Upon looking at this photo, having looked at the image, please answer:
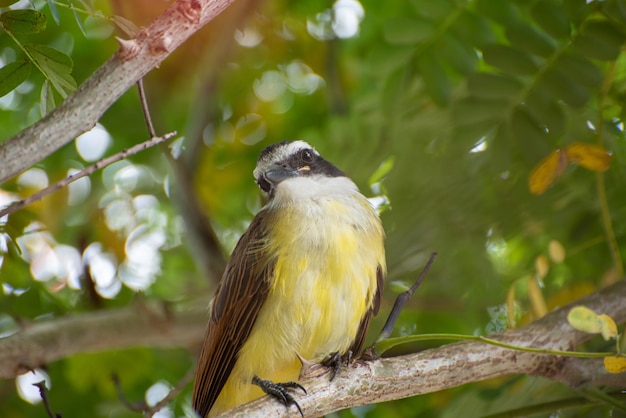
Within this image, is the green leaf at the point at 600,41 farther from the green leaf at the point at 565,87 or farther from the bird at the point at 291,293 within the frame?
the bird at the point at 291,293

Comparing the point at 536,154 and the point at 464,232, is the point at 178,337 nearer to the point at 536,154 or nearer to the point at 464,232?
the point at 464,232

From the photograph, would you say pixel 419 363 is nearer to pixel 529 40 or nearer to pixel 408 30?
pixel 529 40

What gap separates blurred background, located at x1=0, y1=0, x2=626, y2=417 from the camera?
143 inches

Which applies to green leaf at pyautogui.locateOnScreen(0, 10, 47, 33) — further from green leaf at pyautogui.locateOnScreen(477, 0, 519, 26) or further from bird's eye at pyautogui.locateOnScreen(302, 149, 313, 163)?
green leaf at pyautogui.locateOnScreen(477, 0, 519, 26)

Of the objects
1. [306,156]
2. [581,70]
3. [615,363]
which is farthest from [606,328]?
[306,156]

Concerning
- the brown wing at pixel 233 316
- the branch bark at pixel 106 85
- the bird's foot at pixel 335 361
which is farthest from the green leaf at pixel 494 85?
the branch bark at pixel 106 85

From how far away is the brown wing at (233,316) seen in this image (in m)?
3.56

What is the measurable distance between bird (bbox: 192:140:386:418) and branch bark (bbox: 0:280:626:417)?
293 millimetres

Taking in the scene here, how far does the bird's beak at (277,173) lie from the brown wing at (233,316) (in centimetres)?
21

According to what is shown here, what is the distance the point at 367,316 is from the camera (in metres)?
3.75

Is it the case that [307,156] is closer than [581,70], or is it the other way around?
[581,70]

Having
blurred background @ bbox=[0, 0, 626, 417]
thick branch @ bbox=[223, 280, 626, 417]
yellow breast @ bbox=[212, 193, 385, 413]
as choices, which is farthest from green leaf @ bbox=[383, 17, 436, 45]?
thick branch @ bbox=[223, 280, 626, 417]

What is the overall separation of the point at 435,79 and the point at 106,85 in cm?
216

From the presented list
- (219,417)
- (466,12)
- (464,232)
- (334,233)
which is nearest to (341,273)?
(334,233)
